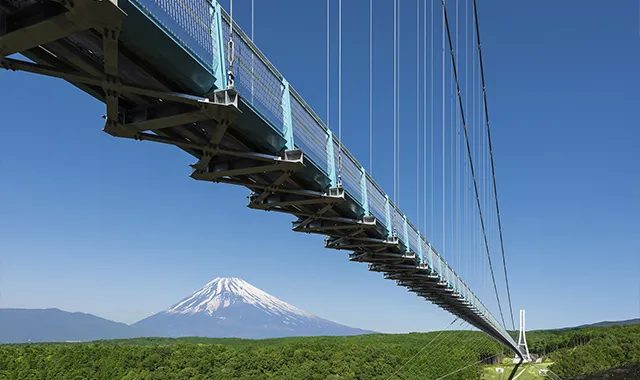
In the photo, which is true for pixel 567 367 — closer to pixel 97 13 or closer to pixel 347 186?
pixel 347 186

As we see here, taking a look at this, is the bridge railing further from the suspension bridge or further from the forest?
the forest

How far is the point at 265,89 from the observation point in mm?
8734

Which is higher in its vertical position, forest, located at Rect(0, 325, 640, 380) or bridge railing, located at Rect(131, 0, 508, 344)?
bridge railing, located at Rect(131, 0, 508, 344)

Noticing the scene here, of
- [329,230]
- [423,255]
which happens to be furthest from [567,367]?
[329,230]

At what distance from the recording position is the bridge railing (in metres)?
6.67

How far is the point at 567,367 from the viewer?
70.1 metres

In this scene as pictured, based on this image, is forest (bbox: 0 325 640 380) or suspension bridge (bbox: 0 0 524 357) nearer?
suspension bridge (bbox: 0 0 524 357)

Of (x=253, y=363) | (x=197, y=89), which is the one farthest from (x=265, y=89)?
(x=253, y=363)

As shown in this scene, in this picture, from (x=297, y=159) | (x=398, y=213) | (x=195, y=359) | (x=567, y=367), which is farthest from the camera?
(x=567, y=367)

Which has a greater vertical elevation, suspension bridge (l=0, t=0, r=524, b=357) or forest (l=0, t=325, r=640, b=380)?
suspension bridge (l=0, t=0, r=524, b=357)

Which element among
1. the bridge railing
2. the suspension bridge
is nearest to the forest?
the bridge railing


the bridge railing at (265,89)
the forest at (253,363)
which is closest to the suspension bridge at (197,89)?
the bridge railing at (265,89)

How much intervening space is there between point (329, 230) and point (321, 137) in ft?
12.4

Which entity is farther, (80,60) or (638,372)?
(638,372)
